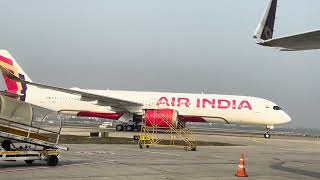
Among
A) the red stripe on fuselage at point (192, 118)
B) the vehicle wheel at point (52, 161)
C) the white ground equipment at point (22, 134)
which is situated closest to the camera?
the white ground equipment at point (22, 134)

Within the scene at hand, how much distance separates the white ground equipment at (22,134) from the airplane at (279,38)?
8311mm

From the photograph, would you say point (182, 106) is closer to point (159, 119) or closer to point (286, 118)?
point (286, 118)

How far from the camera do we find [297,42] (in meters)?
8.58

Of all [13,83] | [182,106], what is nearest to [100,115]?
[182,106]

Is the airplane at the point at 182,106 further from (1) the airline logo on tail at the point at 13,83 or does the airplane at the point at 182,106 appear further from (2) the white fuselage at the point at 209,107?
(1) the airline logo on tail at the point at 13,83

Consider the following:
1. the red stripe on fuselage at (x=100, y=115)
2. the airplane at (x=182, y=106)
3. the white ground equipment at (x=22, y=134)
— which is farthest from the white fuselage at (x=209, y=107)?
the white ground equipment at (x=22, y=134)

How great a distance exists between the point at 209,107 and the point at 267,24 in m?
36.4

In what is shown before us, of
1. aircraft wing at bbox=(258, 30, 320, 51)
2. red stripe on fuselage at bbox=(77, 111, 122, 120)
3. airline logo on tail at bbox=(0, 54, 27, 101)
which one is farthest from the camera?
airline logo on tail at bbox=(0, 54, 27, 101)

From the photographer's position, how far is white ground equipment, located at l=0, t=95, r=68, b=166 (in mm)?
14141

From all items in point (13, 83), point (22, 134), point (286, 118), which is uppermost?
point (13, 83)

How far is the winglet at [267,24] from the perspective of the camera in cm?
880

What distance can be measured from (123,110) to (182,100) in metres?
6.04

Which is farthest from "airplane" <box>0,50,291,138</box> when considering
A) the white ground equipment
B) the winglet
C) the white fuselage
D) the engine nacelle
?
the winglet

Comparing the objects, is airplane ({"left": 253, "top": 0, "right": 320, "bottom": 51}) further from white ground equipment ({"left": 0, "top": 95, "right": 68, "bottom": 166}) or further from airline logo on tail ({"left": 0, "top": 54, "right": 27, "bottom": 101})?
airline logo on tail ({"left": 0, "top": 54, "right": 27, "bottom": 101})
